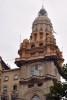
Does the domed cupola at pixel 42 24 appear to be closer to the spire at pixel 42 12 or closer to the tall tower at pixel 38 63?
the tall tower at pixel 38 63

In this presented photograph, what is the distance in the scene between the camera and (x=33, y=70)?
87062mm

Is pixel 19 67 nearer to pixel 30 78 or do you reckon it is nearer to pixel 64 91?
pixel 30 78

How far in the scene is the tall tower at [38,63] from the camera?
83875 millimetres

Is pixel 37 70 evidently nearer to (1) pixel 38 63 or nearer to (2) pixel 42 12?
(1) pixel 38 63

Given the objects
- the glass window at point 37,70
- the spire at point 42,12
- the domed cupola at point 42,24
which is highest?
the spire at point 42,12

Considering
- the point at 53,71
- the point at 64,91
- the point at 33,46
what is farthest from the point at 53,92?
the point at 33,46

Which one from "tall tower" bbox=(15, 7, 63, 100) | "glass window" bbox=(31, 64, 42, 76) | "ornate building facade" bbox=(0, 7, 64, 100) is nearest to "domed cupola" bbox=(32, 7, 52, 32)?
"tall tower" bbox=(15, 7, 63, 100)

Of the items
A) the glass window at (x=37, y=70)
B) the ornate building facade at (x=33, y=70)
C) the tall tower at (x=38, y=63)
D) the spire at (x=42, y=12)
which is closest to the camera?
the tall tower at (x=38, y=63)

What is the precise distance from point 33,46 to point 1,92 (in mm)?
13452

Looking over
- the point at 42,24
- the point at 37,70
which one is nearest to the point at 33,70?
the point at 37,70

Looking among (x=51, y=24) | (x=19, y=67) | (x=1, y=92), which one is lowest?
(x=1, y=92)

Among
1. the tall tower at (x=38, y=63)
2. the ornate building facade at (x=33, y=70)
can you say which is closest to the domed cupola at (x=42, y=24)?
the tall tower at (x=38, y=63)

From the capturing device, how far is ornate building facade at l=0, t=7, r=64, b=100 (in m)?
84.1

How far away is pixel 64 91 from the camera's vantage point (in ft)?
151
